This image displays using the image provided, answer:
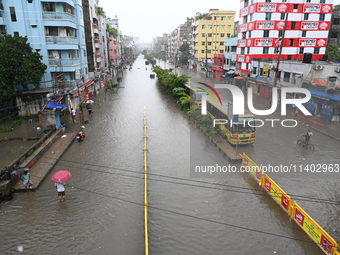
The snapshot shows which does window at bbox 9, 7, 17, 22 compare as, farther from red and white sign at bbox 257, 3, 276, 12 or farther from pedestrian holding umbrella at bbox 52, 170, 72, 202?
red and white sign at bbox 257, 3, 276, 12

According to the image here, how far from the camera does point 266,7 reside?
128 ft

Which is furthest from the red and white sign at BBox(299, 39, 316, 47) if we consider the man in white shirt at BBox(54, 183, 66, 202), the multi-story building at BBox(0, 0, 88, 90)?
the man in white shirt at BBox(54, 183, 66, 202)

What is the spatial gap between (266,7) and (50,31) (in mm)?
31870

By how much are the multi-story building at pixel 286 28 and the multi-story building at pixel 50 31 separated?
90.8 feet

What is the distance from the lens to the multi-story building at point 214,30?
6950cm

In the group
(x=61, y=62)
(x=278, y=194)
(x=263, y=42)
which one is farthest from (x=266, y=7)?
(x=278, y=194)

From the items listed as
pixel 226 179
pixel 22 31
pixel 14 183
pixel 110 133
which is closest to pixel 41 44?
pixel 22 31

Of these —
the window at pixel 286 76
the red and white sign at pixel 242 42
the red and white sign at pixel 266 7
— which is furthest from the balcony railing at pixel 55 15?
the red and white sign at pixel 242 42

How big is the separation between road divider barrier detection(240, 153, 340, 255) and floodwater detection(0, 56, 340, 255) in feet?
0.97

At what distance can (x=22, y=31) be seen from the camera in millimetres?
28094

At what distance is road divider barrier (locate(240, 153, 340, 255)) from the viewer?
25.9 feet

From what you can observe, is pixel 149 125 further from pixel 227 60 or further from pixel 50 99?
pixel 227 60

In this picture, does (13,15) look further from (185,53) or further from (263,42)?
(185,53)

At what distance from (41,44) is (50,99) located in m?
9.06
